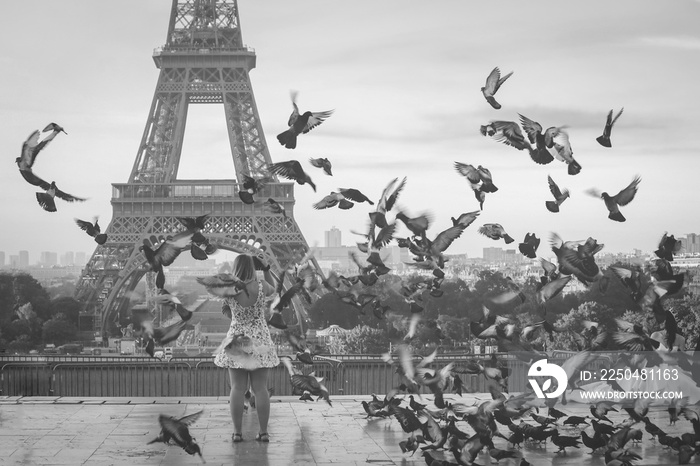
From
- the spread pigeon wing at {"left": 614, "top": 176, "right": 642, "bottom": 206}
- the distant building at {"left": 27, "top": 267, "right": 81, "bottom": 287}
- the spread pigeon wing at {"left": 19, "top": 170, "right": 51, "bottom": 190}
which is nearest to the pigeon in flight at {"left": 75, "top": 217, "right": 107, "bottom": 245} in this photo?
the spread pigeon wing at {"left": 19, "top": 170, "right": 51, "bottom": 190}

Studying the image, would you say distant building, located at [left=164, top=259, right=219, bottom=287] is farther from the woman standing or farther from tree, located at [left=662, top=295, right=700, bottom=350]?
the woman standing

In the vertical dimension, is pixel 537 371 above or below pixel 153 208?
below

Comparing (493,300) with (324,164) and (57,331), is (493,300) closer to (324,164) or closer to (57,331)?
(324,164)

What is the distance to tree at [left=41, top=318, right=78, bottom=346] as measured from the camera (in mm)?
59500

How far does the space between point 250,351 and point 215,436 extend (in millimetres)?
1086

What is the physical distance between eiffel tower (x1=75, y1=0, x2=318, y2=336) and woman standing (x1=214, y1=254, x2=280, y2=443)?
42890 mm

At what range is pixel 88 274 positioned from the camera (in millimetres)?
54469

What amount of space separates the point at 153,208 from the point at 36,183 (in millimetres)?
46336

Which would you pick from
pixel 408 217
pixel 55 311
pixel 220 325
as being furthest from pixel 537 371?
pixel 220 325

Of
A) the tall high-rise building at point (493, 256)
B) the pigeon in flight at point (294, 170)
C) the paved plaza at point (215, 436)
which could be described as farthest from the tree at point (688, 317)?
the tall high-rise building at point (493, 256)

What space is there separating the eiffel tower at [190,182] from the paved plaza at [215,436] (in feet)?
132

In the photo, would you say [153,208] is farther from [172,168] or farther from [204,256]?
[204,256]

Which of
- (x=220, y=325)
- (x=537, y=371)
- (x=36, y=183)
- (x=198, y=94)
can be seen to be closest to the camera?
(x=36, y=183)

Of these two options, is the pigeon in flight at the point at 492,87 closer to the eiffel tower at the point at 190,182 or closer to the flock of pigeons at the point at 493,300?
the flock of pigeons at the point at 493,300
